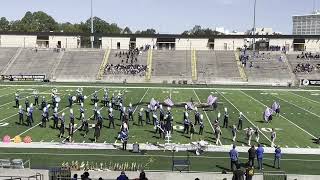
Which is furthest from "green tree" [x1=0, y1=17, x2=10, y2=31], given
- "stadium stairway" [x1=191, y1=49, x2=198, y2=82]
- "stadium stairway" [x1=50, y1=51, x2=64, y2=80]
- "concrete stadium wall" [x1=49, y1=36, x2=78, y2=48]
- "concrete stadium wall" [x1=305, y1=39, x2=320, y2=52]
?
"concrete stadium wall" [x1=305, y1=39, x2=320, y2=52]

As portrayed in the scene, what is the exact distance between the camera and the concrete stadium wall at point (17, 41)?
3088 inches

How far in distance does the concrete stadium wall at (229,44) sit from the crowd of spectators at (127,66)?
13.3 m

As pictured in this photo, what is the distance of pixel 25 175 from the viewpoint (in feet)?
51.3

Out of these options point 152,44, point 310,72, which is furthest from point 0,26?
point 310,72

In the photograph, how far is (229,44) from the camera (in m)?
79.1

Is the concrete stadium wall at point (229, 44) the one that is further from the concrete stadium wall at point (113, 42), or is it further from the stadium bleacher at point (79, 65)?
the stadium bleacher at point (79, 65)

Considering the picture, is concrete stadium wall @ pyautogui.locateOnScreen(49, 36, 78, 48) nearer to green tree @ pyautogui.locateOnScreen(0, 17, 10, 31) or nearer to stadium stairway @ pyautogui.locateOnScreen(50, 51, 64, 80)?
stadium stairway @ pyautogui.locateOnScreen(50, 51, 64, 80)

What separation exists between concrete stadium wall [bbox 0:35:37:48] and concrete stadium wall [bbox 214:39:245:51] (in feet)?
91.8

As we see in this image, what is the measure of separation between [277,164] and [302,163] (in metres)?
1.15

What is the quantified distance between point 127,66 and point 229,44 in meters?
19.4

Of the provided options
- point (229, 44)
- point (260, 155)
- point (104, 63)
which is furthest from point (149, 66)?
point (260, 155)

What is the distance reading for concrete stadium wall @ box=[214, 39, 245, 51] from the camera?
3105 inches

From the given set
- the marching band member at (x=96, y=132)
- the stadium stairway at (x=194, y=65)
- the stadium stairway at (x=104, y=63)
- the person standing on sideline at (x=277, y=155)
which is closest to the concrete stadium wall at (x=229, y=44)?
the stadium stairway at (x=194, y=65)

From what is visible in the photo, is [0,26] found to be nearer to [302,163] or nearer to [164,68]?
[164,68]
